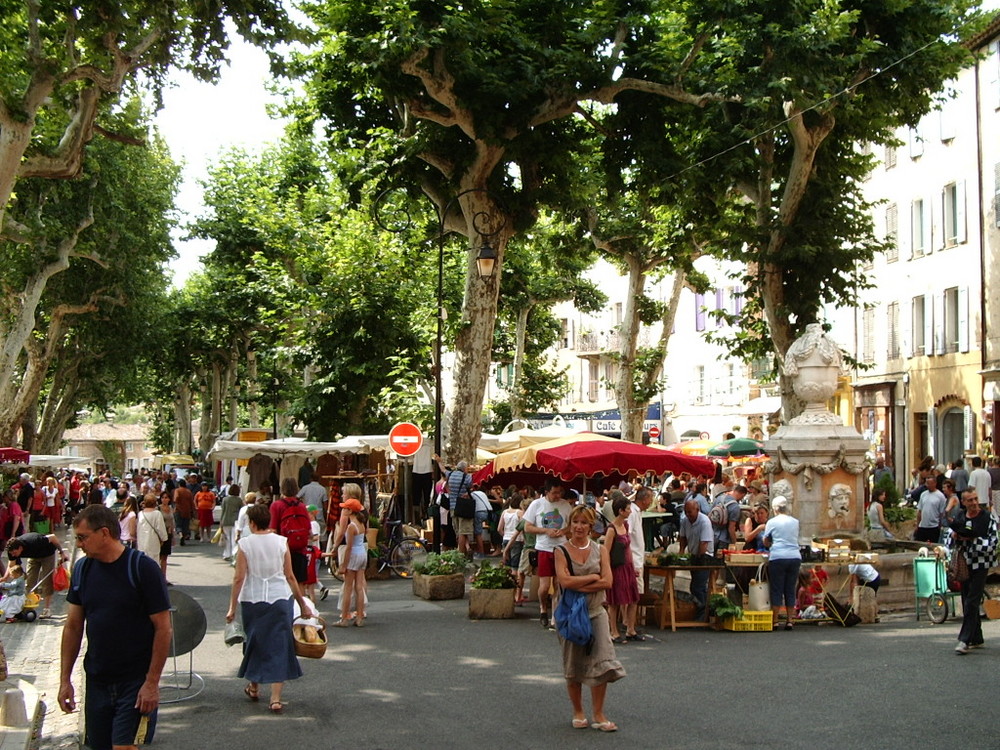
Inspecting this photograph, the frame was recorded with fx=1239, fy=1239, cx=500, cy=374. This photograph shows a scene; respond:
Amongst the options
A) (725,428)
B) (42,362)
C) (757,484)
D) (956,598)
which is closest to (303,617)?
(956,598)

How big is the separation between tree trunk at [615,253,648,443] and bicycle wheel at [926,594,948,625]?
2078 cm

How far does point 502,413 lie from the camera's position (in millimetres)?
49188

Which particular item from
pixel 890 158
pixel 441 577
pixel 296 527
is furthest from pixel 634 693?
pixel 890 158

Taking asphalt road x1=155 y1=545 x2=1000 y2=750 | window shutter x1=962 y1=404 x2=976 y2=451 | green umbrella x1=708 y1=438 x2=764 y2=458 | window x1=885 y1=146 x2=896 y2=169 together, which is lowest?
asphalt road x1=155 y1=545 x2=1000 y2=750

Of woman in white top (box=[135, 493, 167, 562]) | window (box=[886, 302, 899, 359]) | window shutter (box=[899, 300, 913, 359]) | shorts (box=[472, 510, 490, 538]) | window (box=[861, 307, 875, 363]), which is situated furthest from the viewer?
window (box=[861, 307, 875, 363])

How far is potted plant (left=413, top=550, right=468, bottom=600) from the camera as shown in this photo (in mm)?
17875

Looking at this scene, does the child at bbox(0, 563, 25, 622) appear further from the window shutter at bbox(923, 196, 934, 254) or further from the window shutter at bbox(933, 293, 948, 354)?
the window shutter at bbox(923, 196, 934, 254)

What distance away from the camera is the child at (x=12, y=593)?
1659 centimetres

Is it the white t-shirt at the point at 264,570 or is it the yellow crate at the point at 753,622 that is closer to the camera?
the white t-shirt at the point at 264,570

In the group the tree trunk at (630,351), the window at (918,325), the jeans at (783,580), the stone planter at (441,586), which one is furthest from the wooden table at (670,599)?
the window at (918,325)

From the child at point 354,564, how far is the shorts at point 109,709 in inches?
332

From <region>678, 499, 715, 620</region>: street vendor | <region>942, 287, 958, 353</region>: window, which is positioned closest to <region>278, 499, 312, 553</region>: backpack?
<region>678, 499, 715, 620</region>: street vendor

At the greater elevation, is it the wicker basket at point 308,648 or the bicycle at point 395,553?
the bicycle at point 395,553

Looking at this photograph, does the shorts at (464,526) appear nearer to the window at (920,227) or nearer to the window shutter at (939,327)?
the window shutter at (939,327)
